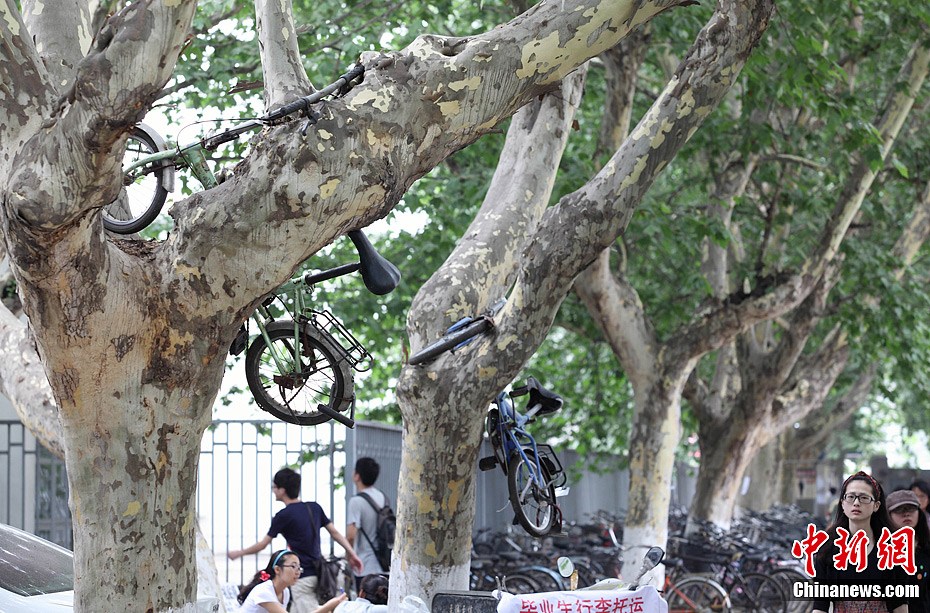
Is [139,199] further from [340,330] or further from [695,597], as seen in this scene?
[695,597]

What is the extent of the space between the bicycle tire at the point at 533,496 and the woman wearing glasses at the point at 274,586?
4.96ft

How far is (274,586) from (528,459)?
1.95 meters

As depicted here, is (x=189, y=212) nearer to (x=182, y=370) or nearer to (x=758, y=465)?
(x=182, y=370)

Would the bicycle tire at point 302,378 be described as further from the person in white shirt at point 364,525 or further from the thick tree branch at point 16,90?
the person in white shirt at point 364,525

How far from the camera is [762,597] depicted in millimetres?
12781

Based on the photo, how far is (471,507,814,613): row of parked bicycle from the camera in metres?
11.7

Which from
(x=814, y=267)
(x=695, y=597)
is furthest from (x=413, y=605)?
(x=814, y=267)

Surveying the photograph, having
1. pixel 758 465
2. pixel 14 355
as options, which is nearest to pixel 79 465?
pixel 14 355

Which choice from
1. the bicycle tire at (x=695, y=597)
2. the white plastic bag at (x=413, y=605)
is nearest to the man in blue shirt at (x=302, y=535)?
the white plastic bag at (x=413, y=605)

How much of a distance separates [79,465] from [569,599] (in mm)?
2261

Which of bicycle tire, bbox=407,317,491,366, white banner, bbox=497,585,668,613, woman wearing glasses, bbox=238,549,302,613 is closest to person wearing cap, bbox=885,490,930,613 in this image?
white banner, bbox=497,585,668,613

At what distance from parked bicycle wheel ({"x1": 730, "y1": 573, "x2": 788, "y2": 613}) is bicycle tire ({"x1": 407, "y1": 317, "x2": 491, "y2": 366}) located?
7328 millimetres

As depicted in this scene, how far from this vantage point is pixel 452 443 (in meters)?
6.53

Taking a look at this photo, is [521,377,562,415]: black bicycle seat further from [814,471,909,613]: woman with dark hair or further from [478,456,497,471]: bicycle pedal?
[814,471,909,613]: woman with dark hair
